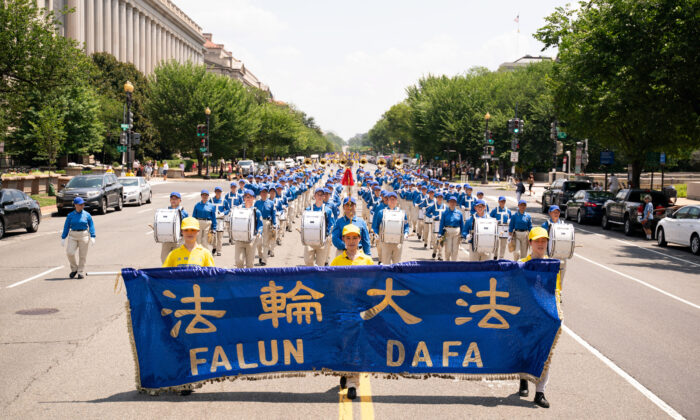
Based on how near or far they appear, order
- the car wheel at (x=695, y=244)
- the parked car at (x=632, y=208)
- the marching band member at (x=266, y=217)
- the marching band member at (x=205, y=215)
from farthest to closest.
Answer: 1. the parked car at (x=632, y=208)
2. the car wheel at (x=695, y=244)
3. the marching band member at (x=266, y=217)
4. the marching band member at (x=205, y=215)

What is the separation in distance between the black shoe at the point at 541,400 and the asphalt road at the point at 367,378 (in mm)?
76

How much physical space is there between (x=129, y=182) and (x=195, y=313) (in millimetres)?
31928

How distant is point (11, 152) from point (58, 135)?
9.54 m

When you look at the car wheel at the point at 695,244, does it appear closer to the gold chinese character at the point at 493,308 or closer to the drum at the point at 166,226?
the drum at the point at 166,226

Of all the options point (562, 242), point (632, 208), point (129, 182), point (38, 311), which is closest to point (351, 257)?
point (562, 242)

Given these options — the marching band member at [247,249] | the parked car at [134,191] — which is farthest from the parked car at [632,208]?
the parked car at [134,191]

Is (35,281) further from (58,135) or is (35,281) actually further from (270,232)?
(58,135)

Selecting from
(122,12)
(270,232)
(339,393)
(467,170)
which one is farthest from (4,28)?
(122,12)

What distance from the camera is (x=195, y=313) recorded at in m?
6.90

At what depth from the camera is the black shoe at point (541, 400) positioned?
22.3ft

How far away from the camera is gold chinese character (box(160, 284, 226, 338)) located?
6859mm

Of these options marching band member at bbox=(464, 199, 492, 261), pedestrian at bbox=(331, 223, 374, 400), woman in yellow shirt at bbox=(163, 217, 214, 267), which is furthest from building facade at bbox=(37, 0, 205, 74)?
pedestrian at bbox=(331, 223, 374, 400)

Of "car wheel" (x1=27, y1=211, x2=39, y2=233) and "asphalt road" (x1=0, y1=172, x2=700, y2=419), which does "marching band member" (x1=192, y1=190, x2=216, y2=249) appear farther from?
"car wheel" (x1=27, y1=211, x2=39, y2=233)

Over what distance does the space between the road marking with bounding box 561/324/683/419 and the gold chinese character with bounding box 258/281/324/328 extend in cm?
363
